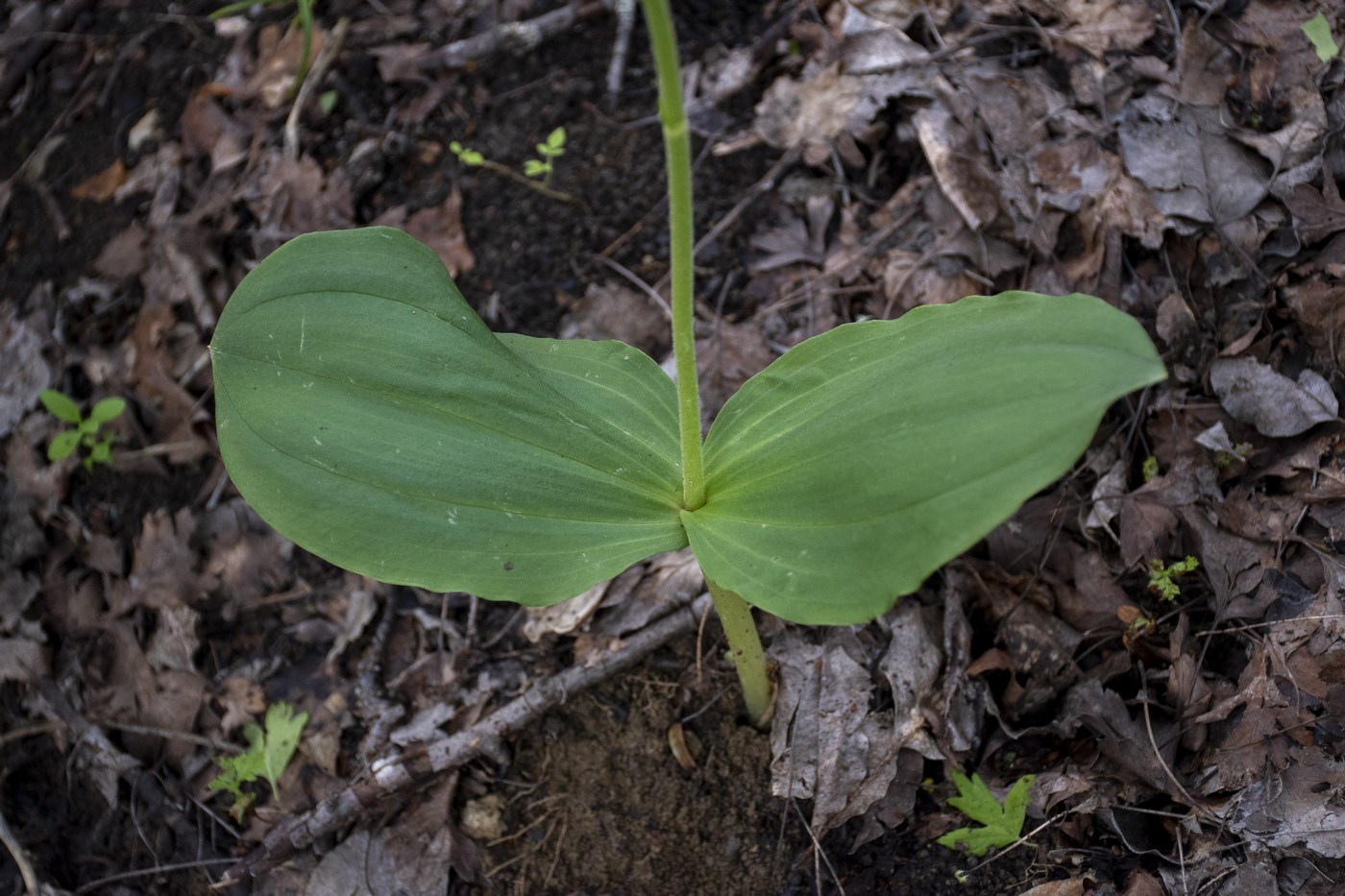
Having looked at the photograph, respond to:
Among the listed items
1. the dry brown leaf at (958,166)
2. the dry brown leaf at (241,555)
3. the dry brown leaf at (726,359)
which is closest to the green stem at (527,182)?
the dry brown leaf at (726,359)

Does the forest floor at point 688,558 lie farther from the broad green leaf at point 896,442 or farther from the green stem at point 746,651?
the broad green leaf at point 896,442

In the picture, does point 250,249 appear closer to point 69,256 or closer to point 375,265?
point 69,256

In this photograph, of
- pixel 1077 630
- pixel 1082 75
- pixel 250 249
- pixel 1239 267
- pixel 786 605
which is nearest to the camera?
pixel 786 605

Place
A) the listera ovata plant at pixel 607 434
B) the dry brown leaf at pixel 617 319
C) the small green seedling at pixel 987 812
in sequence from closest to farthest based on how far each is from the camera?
1. the listera ovata plant at pixel 607 434
2. the small green seedling at pixel 987 812
3. the dry brown leaf at pixel 617 319

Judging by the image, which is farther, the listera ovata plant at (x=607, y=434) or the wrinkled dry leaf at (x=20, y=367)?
the wrinkled dry leaf at (x=20, y=367)

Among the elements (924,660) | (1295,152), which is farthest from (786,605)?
(1295,152)

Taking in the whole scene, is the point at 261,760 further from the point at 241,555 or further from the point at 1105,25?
the point at 1105,25

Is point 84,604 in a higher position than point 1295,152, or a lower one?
lower
